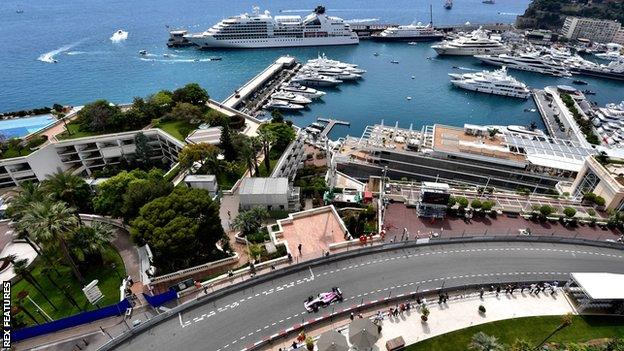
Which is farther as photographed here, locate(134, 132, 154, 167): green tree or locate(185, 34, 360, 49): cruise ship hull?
locate(185, 34, 360, 49): cruise ship hull

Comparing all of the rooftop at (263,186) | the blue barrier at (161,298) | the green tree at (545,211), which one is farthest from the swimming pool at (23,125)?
the green tree at (545,211)

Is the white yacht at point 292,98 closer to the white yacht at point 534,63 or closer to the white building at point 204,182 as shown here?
the white building at point 204,182

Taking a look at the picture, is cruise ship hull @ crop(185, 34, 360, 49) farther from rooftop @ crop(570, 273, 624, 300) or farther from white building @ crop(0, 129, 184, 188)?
rooftop @ crop(570, 273, 624, 300)

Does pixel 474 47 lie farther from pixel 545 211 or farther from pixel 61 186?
pixel 61 186

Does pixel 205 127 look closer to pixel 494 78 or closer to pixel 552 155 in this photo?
pixel 552 155

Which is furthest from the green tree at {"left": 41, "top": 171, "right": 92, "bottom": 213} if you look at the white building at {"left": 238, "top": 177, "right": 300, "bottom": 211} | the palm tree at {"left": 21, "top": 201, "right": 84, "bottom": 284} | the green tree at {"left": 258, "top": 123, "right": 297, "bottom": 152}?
the green tree at {"left": 258, "top": 123, "right": 297, "bottom": 152}

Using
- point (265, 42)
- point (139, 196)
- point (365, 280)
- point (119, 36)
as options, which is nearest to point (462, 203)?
point (365, 280)
